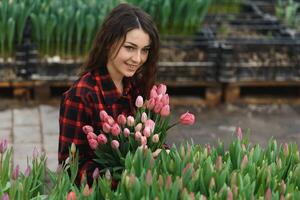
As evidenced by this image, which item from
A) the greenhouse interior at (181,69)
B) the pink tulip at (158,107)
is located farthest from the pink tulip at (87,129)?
the greenhouse interior at (181,69)

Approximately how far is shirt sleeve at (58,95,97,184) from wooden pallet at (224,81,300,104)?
9.06 feet

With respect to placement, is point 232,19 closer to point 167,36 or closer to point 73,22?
point 167,36

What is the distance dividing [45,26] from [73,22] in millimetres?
205

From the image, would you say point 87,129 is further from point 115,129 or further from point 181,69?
point 181,69

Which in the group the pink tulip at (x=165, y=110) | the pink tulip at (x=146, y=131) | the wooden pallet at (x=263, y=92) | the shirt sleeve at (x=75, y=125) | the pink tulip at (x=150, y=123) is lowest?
the wooden pallet at (x=263, y=92)

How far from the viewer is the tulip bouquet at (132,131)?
226cm

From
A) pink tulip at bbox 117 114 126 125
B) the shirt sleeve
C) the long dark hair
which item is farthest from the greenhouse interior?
pink tulip at bbox 117 114 126 125

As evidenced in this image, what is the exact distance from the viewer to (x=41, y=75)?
494cm

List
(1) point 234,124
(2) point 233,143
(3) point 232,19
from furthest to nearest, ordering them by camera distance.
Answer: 1. (3) point 232,19
2. (1) point 234,124
3. (2) point 233,143

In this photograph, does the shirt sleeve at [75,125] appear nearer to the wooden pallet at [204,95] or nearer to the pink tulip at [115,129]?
the pink tulip at [115,129]

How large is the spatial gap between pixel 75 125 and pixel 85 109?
68 millimetres

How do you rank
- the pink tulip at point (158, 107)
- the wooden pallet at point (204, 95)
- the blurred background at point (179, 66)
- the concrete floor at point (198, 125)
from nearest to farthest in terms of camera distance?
1. the pink tulip at point (158, 107)
2. the concrete floor at point (198, 125)
3. the blurred background at point (179, 66)
4. the wooden pallet at point (204, 95)

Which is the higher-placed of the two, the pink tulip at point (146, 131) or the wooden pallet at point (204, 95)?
the pink tulip at point (146, 131)

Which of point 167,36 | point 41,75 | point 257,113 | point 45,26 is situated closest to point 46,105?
point 41,75
